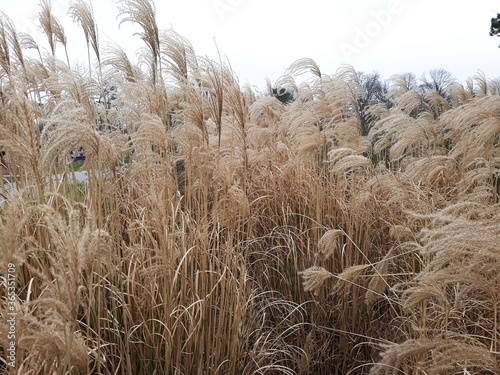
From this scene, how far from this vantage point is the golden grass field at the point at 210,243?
1.72m

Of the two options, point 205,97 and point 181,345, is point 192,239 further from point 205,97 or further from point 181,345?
point 205,97

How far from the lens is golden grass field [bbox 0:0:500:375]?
172 cm

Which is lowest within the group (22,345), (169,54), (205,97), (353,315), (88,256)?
(353,315)

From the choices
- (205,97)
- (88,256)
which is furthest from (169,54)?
(88,256)

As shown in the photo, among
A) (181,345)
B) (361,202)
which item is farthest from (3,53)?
(361,202)

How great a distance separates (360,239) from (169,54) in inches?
68.9

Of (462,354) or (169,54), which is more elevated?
(169,54)

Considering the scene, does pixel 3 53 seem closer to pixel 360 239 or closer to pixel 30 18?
pixel 30 18

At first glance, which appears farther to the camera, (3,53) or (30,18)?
(30,18)

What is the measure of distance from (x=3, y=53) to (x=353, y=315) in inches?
104

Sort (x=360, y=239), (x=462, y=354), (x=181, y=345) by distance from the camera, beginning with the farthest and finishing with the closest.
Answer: (x=360, y=239)
(x=181, y=345)
(x=462, y=354)

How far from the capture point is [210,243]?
2.89m

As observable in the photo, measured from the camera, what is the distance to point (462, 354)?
1.63 m

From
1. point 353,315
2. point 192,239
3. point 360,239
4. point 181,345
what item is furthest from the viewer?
point 360,239
